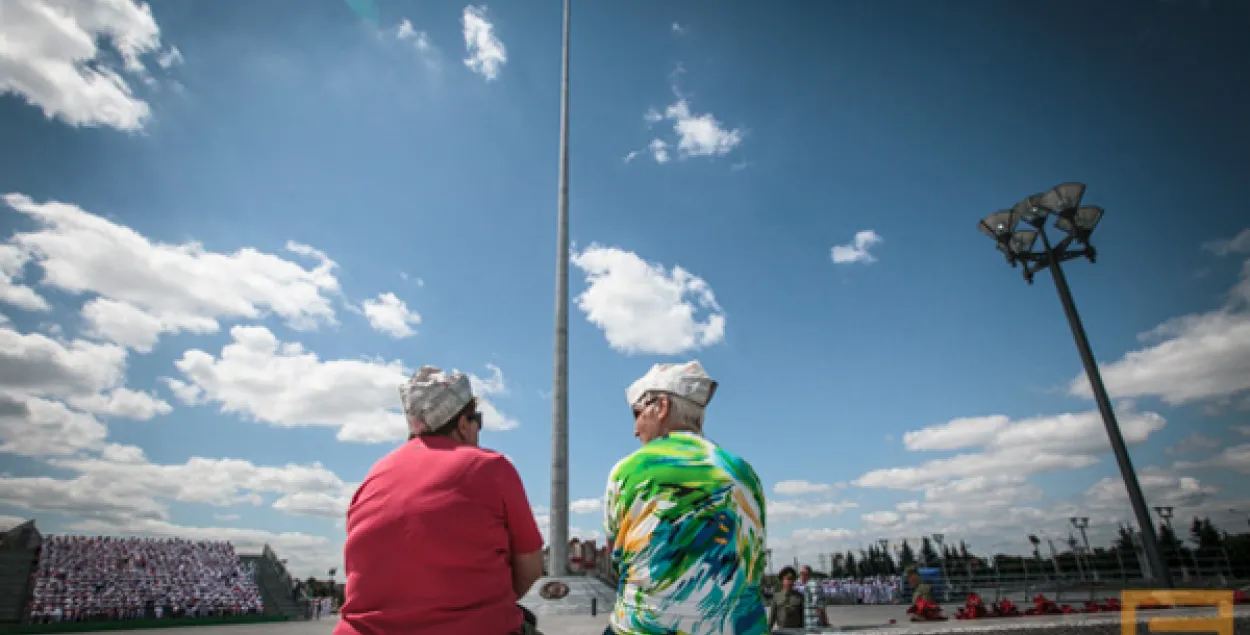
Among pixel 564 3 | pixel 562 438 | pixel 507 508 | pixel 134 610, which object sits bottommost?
pixel 134 610

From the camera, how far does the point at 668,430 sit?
212 centimetres

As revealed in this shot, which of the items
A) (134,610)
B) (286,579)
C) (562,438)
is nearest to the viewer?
(562,438)

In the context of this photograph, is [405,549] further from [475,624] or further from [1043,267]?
[1043,267]

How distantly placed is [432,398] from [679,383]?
0.92 m

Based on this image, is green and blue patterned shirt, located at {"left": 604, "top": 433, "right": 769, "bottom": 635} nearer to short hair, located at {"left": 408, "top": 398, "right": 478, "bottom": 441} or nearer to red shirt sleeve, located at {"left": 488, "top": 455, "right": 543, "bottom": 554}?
red shirt sleeve, located at {"left": 488, "top": 455, "right": 543, "bottom": 554}

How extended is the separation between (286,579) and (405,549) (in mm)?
41441

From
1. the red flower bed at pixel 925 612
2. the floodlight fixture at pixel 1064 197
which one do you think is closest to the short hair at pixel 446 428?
the red flower bed at pixel 925 612

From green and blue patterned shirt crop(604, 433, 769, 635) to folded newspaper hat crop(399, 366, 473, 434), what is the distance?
682 mm

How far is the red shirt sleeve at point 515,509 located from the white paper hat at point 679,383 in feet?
1.83

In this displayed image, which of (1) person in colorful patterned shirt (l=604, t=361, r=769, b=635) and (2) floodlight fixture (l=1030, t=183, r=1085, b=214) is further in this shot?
(2) floodlight fixture (l=1030, t=183, r=1085, b=214)

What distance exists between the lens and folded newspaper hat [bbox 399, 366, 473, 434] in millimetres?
2105

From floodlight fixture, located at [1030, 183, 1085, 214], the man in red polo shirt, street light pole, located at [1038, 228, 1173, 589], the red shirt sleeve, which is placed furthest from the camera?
floodlight fixture, located at [1030, 183, 1085, 214]

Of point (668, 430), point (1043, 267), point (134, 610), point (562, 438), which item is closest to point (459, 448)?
point (668, 430)

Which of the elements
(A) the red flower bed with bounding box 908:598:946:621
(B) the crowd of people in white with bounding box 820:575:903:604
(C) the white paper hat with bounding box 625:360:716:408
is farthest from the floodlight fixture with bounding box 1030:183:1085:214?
(B) the crowd of people in white with bounding box 820:575:903:604
